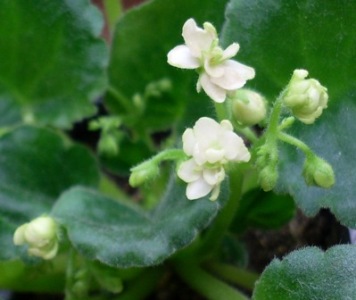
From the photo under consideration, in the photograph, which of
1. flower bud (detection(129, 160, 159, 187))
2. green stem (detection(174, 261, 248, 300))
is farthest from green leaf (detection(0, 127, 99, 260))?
flower bud (detection(129, 160, 159, 187))

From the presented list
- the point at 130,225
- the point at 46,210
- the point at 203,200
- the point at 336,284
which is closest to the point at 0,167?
the point at 46,210

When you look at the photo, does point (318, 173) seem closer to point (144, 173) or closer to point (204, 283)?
point (144, 173)

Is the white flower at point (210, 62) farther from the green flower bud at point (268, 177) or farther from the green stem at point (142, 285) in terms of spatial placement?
the green stem at point (142, 285)

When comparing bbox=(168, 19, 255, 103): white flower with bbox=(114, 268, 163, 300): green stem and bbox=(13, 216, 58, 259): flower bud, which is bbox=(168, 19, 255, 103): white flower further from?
bbox=(114, 268, 163, 300): green stem

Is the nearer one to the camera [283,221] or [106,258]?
[106,258]

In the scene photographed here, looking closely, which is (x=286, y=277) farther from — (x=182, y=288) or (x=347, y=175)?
(x=182, y=288)

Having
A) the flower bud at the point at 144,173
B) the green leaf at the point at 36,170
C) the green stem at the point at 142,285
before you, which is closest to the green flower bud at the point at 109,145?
the green leaf at the point at 36,170
